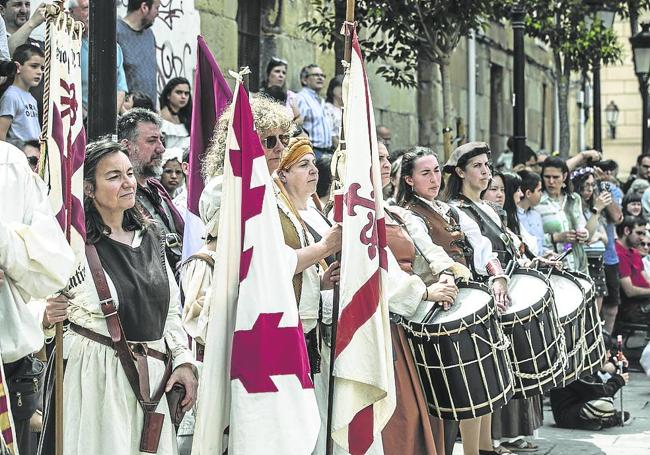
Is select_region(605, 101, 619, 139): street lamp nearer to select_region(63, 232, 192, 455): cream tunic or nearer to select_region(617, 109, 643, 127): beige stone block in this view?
select_region(617, 109, 643, 127): beige stone block

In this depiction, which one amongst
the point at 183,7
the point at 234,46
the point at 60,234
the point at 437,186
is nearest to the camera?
the point at 60,234

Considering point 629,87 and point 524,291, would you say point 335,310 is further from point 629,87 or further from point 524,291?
point 629,87

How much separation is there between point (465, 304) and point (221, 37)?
7.28 meters

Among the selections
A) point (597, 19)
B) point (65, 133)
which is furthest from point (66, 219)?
point (597, 19)

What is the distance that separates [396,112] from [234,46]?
247 inches

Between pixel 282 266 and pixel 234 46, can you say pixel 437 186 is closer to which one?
pixel 282 266

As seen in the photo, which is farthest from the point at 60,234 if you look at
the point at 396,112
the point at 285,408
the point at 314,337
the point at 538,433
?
the point at 396,112

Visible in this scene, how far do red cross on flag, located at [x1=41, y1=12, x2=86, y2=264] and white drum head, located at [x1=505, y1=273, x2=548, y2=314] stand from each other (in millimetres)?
3152

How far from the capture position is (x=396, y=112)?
19.9 meters

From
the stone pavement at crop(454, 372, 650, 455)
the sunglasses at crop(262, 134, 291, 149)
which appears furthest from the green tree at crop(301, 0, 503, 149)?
the sunglasses at crop(262, 134, 291, 149)

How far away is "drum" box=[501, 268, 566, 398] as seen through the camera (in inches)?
298

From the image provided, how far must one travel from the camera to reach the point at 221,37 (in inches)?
536

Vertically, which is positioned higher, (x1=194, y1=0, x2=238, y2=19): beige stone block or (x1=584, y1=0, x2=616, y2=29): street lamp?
(x1=584, y1=0, x2=616, y2=29): street lamp

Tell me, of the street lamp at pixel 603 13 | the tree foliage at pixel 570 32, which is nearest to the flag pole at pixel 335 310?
the street lamp at pixel 603 13
